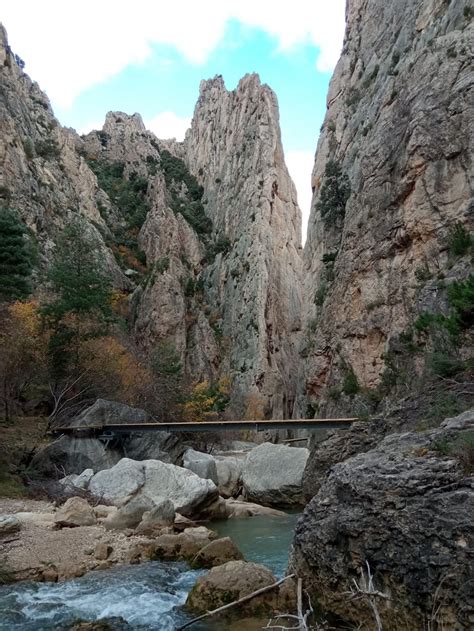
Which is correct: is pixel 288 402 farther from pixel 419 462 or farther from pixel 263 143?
pixel 419 462

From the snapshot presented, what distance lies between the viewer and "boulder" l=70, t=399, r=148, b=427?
22.8 metres

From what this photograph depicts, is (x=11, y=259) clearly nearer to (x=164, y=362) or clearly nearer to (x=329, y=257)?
(x=164, y=362)

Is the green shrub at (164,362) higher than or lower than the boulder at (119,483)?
higher

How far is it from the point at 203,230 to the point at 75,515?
61.8 metres

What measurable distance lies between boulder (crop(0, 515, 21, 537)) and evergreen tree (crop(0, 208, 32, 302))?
18.0 m

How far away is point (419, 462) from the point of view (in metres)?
A: 5.80

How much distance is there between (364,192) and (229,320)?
3138 cm

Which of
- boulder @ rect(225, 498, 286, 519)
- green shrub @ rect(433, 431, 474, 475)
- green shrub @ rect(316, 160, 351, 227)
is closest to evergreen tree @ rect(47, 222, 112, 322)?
boulder @ rect(225, 498, 286, 519)

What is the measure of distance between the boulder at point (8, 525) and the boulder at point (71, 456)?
260 inches

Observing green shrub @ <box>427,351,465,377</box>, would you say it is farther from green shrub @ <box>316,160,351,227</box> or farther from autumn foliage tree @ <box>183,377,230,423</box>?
green shrub @ <box>316,160,351,227</box>

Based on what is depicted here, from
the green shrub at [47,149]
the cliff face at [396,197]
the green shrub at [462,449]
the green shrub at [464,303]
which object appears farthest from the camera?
the green shrub at [47,149]

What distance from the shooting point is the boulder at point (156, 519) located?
12.3m

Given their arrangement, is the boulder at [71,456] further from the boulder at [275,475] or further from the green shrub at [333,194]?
the green shrub at [333,194]

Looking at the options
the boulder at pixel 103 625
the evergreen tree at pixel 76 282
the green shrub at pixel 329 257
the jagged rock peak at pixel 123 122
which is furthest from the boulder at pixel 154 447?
the jagged rock peak at pixel 123 122
